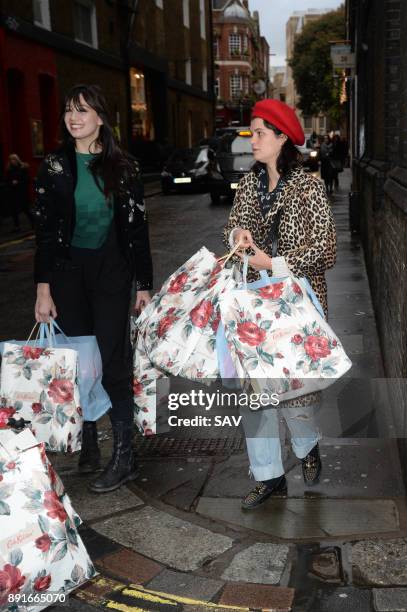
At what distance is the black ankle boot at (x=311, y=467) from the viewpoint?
3867 millimetres

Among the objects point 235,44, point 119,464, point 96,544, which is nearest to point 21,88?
point 119,464

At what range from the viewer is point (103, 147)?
3.84 meters

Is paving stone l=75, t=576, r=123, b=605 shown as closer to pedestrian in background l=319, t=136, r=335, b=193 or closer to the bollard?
the bollard

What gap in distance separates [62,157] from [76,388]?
117 centimetres

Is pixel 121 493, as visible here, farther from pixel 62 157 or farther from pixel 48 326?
pixel 62 157

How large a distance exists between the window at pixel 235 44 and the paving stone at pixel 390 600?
9001cm

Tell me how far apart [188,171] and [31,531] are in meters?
24.2

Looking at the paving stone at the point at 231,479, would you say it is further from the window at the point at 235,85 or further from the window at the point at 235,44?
the window at the point at 235,44

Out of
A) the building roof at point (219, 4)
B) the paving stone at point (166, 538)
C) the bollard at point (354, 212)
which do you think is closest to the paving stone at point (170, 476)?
the paving stone at point (166, 538)

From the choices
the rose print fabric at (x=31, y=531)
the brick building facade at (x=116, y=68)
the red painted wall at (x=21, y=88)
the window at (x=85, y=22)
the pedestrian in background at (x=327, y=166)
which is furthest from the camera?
the window at (x=85, y=22)

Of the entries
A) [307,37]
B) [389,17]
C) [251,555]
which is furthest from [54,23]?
[307,37]

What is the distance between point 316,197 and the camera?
11.3ft

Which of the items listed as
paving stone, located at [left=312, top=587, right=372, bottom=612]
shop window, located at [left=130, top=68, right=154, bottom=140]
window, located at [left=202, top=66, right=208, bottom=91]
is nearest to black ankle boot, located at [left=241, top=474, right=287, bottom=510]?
paving stone, located at [left=312, top=587, right=372, bottom=612]

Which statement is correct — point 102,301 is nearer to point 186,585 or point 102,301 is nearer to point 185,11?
point 186,585
